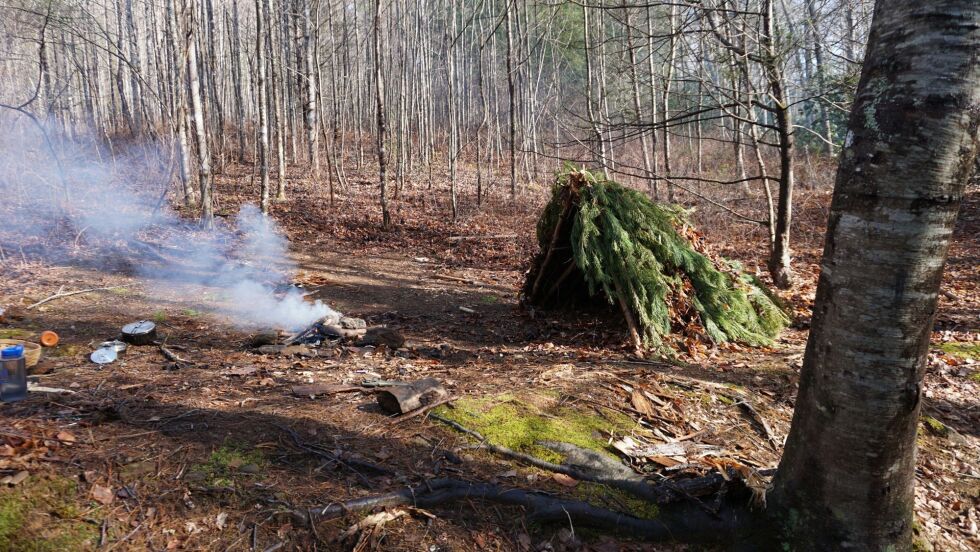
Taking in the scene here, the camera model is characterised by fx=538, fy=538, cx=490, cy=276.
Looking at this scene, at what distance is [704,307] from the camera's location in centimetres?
600

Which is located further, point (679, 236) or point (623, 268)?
point (679, 236)

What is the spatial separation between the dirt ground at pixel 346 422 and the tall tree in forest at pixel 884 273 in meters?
0.94

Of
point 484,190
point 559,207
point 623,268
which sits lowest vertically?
point 623,268

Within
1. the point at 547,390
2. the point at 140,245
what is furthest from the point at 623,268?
the point at 140,245

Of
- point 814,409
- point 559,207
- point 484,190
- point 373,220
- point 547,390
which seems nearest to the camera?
point 814,409

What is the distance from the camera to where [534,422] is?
3.61 metres

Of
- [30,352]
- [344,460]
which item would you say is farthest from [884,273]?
[30,352]

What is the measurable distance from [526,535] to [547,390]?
5.35 feet

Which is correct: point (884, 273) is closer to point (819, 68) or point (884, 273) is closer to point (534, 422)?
point (534, 422)

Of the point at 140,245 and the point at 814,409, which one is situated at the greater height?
the point at 140,245

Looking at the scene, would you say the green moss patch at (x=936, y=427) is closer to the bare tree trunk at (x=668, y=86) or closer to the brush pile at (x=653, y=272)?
the brush pile at (x=653, y=272)

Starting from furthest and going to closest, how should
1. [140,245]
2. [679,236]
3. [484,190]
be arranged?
[484,190] → [140,245] → [679,236]

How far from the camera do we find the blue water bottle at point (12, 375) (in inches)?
136

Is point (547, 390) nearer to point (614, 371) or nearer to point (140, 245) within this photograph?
point (614, 371)
